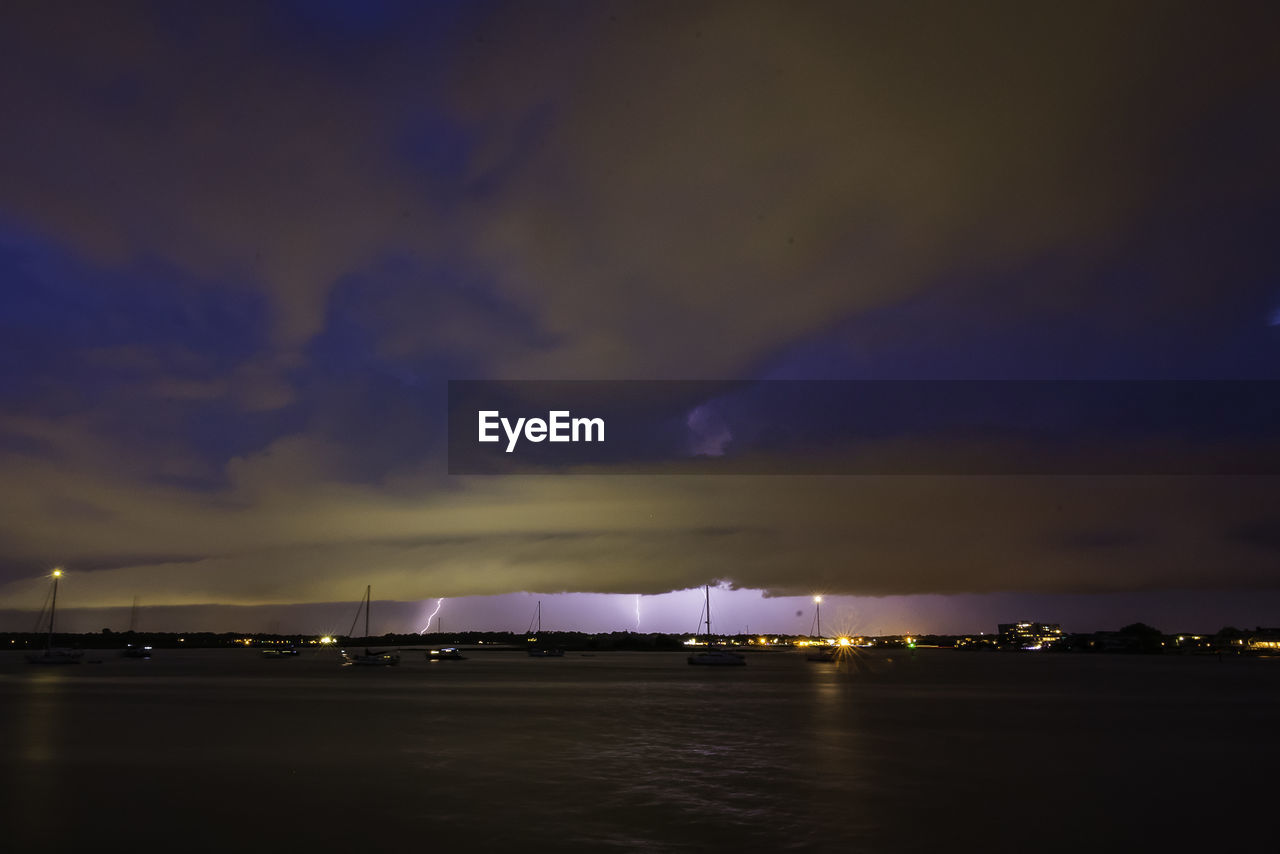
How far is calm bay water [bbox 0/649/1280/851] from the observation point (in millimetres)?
20984

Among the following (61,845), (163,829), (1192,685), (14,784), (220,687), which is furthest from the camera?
(1192,685)

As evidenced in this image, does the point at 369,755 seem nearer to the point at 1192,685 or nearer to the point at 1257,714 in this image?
the point at 1257,714

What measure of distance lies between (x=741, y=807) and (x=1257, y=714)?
53472mm

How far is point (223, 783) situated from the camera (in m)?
27.5

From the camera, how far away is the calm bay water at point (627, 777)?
21.0 metres

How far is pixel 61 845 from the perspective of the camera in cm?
1978

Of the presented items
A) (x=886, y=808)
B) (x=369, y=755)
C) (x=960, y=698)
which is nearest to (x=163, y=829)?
(x=369, y=755)

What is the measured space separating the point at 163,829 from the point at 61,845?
7.00 feet

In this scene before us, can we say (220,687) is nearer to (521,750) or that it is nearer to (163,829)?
(521,750)

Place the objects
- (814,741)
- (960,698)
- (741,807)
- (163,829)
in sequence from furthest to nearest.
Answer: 1. (960,698)
2. (814,741)
3. (741,807)
4. (163,829)

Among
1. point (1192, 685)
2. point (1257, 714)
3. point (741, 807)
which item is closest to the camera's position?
point (741, 807)

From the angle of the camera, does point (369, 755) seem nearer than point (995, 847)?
No

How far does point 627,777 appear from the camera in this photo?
92.7ft

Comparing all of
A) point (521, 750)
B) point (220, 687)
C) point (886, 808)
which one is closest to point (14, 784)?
point (521, 750)
